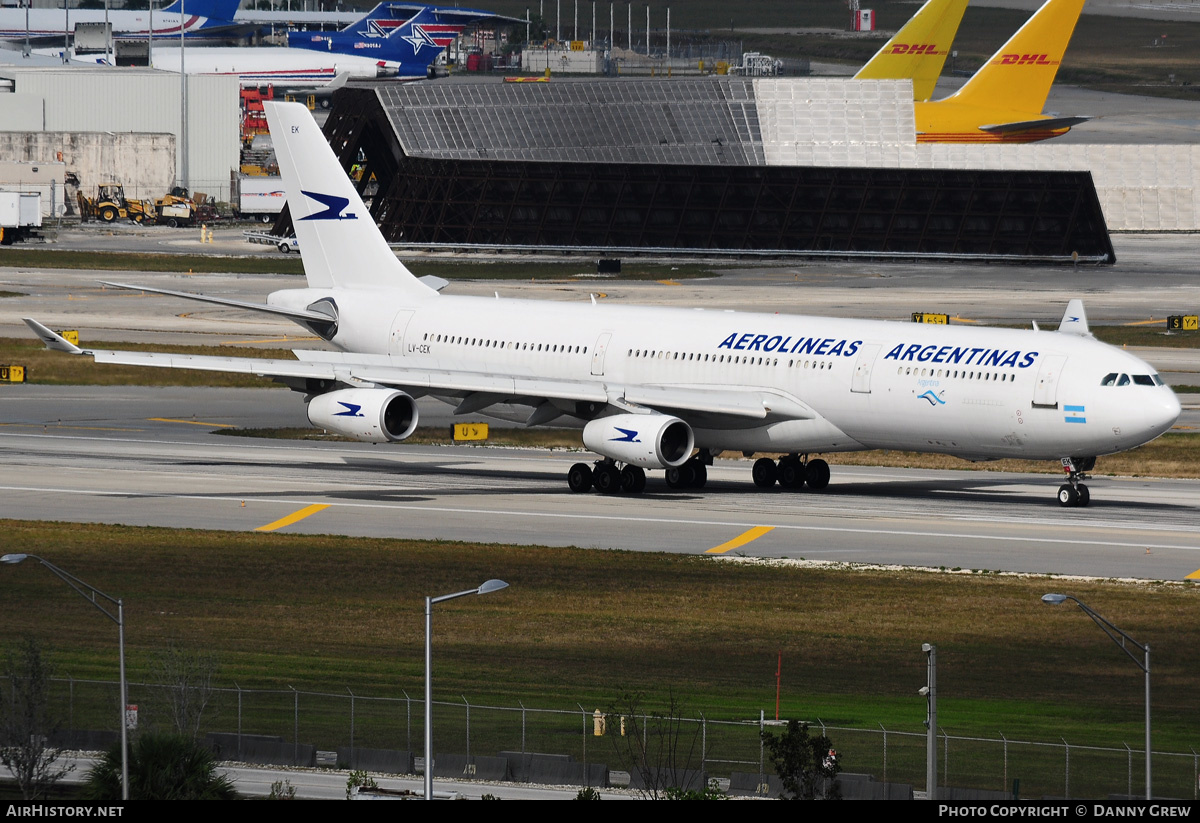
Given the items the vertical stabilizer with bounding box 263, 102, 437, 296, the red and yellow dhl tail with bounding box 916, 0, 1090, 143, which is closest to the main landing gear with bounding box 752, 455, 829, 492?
the vertical stabilizer with bounding box 263, 102, 437, 296

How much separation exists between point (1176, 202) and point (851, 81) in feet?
96.5

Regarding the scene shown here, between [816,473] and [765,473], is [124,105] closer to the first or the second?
[765,473]

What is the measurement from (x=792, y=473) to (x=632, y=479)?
5.30m

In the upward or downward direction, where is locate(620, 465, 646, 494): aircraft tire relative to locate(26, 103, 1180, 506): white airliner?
downward

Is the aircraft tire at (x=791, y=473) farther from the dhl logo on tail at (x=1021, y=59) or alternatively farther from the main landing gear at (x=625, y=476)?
the dhl logo on tail at (x=1021, y=59)

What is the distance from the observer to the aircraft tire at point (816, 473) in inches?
2349

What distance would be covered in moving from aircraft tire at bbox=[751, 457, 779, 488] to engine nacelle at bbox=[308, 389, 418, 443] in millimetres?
11578

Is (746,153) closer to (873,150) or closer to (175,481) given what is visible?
(873,150)

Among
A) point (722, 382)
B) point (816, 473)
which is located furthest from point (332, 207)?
point (816, 473)

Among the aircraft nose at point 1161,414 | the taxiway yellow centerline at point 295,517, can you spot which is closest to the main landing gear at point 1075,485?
the aircraft nose at point 1161,414

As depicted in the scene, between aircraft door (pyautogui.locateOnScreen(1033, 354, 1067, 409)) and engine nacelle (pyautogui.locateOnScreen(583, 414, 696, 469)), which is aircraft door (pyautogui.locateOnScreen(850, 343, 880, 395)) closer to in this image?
aircraft door (pyautogui.locateOnScreen(1033, 354, 1067, 409))

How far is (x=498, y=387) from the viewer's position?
5666 centimetres

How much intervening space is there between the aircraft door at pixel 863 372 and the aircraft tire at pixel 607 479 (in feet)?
28.3

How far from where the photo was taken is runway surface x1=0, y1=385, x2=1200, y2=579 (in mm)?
50125
